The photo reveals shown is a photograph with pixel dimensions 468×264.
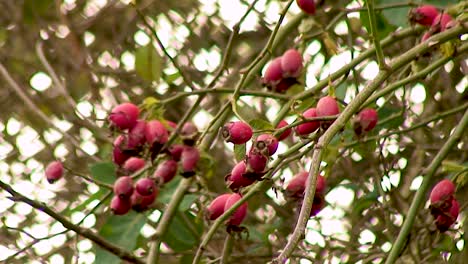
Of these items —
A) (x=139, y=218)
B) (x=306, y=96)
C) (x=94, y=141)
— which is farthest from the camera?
(x=94, y=141)

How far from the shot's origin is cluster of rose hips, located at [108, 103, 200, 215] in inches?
50.9

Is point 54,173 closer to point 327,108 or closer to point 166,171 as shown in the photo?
point 166,171

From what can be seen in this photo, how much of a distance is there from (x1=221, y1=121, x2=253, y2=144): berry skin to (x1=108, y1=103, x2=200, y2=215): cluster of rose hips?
26 cm

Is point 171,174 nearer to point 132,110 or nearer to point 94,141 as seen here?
point 132,110

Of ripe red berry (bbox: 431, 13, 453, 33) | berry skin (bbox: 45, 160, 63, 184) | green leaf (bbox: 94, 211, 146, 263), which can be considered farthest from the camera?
berry skin (bbox: 45, 160, 63, 184)

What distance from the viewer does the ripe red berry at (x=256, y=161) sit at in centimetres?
94

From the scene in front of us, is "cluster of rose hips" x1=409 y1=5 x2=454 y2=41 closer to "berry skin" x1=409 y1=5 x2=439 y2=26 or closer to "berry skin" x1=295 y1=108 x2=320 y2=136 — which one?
"berry skin" x1=409 y1=5 x2=439 y2=26

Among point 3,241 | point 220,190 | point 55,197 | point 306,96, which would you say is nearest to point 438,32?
point 306,96

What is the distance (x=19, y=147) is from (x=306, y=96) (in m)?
1.39

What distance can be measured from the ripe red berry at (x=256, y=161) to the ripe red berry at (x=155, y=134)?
0.37m

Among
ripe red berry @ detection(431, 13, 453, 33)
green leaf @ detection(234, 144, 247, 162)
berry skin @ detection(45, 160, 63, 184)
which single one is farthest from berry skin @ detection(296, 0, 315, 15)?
berry skin @ detection(45, 160, 63, 184)

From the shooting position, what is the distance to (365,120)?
117cm

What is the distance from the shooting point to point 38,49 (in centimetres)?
226

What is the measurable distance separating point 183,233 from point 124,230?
0.55 feet
